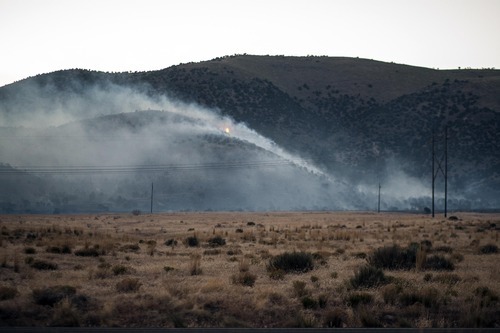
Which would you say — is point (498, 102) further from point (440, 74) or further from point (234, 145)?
point (234, 145)

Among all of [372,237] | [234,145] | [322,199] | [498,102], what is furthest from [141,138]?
[372,237]

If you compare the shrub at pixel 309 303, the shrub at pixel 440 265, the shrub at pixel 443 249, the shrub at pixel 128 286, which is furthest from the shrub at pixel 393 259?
the shrub at pixel 128 286

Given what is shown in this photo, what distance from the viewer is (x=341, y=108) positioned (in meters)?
150

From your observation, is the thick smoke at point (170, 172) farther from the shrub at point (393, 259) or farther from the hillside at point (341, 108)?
the shrub at point (393, 259)

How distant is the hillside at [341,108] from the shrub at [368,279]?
93272 mm

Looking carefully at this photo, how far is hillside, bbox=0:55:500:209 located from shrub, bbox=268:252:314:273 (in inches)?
3533

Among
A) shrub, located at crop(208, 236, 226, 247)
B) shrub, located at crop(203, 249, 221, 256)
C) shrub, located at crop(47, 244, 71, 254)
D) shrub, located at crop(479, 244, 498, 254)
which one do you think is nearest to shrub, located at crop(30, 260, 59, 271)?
shrub, located at crop(47, 244, 71, 254)

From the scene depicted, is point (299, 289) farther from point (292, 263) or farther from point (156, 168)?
point (156, 168)

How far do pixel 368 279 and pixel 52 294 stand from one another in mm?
9957

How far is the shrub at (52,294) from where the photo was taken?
57.0 ft

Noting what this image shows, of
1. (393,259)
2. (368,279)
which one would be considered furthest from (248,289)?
(393,259)

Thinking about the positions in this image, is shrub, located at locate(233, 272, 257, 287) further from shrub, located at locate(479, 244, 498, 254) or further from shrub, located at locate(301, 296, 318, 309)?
shrub, located at locate(479, 244, 498, 254)

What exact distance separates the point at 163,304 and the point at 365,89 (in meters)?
147

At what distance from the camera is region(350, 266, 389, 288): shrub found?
805 inches
